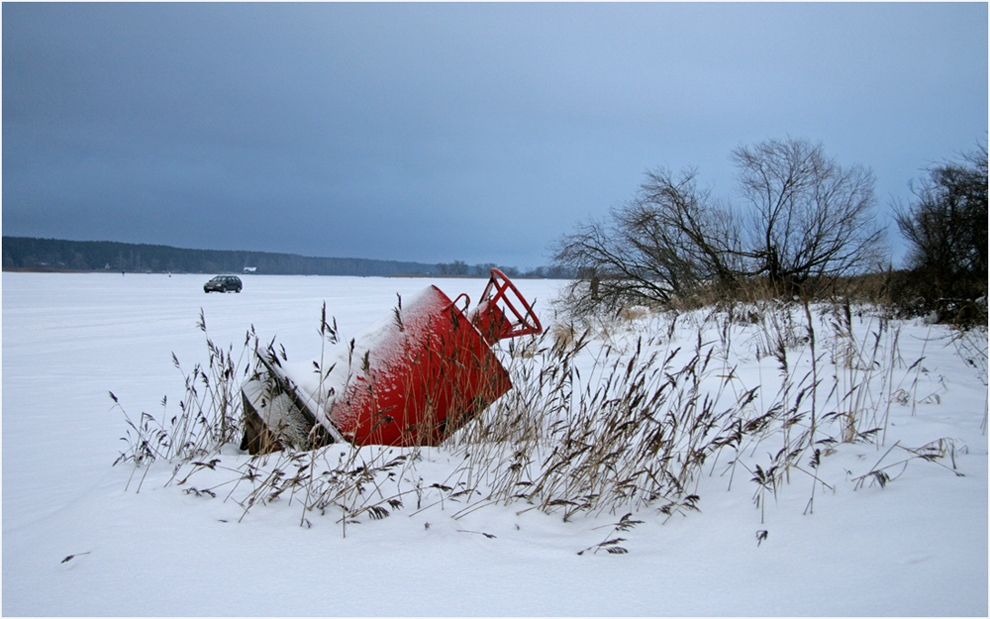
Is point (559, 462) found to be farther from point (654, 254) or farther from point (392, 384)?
point (654, 254)

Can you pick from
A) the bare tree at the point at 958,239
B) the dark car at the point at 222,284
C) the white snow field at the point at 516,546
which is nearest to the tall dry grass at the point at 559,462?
the white snow field at the point at 516,546

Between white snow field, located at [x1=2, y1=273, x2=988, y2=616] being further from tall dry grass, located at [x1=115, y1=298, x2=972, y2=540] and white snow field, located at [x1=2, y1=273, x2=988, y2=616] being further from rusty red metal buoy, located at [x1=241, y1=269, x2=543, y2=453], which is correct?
rusty red metal buoy, located at [x1=241, y1=269, x2=543, y2=453]

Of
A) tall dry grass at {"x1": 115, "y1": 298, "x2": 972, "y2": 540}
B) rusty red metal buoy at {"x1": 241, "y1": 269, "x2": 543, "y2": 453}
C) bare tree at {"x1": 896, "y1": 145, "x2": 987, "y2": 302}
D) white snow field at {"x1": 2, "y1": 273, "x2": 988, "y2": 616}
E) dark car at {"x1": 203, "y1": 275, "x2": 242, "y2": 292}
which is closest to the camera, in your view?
white snow field at {"x1": 2, "y1": 273, "x2": 988, "y2": 616}

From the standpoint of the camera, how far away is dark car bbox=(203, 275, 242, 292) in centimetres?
3142

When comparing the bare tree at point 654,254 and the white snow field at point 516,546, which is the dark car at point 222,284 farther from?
the white snow field at point 516,546

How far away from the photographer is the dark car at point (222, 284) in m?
31.4

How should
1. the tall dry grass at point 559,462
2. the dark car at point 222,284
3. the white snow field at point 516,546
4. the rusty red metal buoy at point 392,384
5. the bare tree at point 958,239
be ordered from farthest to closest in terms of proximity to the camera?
the dark car at point 222,284
the bare tree at point 958,239
the rusty red metal buoy at point 392,384
the tall dry grass at point 559,462
the white snow field at point 516,546

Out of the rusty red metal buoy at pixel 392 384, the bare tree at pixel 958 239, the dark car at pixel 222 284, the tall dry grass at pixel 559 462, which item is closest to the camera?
the tall dry grass at pixel 559 462

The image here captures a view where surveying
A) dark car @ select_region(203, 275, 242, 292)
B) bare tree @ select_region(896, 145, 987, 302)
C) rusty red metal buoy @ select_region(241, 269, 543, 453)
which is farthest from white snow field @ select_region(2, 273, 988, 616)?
dark car @ select_region(203, 275, 242, 292)

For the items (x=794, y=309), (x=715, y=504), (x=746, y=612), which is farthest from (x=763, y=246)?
(x=746, y=612)

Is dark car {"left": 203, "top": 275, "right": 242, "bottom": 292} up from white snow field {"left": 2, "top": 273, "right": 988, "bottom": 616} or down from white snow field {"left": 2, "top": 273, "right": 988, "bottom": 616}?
up

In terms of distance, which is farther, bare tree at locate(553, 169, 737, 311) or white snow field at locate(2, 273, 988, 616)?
bare tree at locate(553, 169, 737, 311)

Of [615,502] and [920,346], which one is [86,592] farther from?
[920,346]

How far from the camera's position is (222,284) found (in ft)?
105
